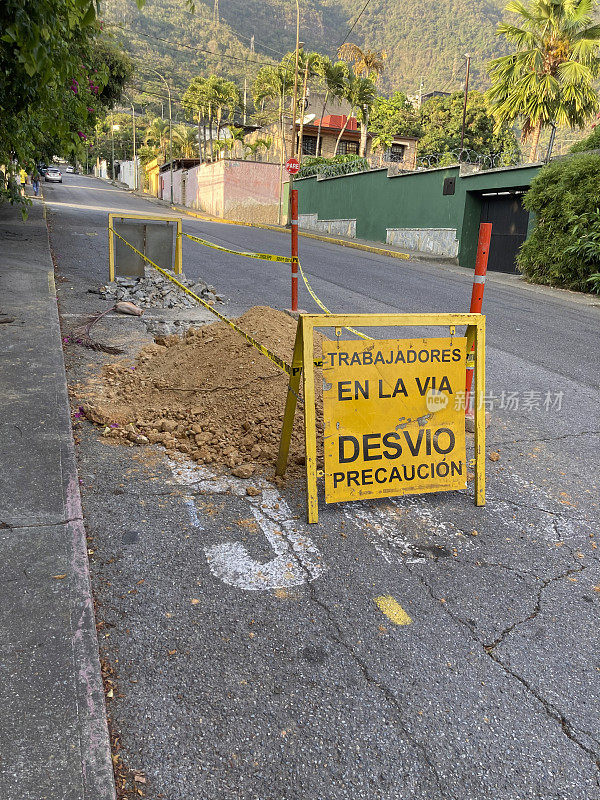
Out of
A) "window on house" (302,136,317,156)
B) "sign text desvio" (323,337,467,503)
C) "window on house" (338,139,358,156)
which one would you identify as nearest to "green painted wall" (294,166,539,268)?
"window on house" (302,136,317,156)

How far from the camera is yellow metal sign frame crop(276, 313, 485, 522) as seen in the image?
3.25 metres

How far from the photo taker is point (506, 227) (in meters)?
20.3

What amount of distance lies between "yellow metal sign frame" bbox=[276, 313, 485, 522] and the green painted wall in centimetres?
1678

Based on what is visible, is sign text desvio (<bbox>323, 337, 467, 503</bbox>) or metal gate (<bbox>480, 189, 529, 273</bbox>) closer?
sign text desvio (<bbox>323, 337, 467, 503</bbox>)

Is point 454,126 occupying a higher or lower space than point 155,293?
higher

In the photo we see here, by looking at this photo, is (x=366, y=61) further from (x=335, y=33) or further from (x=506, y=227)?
(x=335, y=33)

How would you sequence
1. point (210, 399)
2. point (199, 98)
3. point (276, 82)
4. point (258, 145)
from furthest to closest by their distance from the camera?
point (199, 98) < point (258, 145) < point (276, 82) < point (210, 399)

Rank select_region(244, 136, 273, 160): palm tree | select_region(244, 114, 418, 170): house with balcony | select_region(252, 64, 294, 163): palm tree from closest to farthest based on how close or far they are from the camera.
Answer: select_region(244, 136, 273, 160): palm tree < select_region(252, 64, 294, 163): palm tree < select_region(244, 114, 418, 170): house with balcony

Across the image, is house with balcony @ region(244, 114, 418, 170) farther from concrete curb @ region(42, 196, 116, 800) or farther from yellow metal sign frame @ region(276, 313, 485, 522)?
concrete curb @ region(42, 196, 116, 800)

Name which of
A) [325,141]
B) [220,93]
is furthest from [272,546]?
[220,93]

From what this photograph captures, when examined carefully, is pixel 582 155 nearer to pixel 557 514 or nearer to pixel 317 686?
pixel 557 514

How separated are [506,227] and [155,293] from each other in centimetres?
1526

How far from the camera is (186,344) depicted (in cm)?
620

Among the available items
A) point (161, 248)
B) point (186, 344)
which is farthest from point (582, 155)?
point (186, 344)
